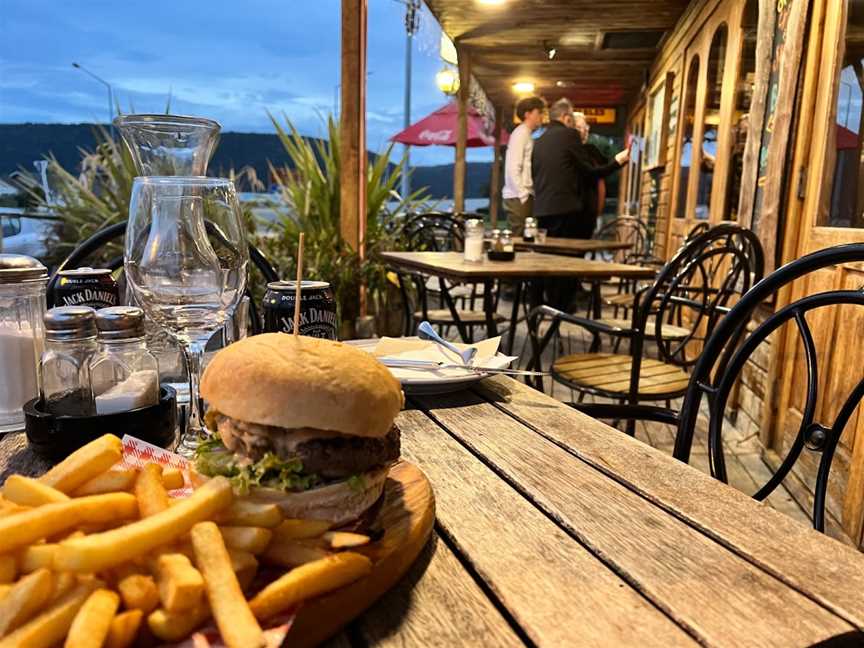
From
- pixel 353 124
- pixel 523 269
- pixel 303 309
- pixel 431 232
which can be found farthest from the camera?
pixel 431 232

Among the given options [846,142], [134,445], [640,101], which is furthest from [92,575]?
[640,101]

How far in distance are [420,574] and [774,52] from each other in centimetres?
→ 367

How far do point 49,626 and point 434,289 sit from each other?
14.4 feet

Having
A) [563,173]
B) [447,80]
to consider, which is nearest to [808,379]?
[563,173]

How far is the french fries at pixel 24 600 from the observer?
1.44 ft

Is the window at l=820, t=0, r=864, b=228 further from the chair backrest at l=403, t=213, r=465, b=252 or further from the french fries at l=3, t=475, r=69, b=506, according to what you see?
the chair backrest at l=403, t=213, r=465, b=252

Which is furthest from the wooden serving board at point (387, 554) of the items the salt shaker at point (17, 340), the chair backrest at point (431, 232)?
the chair backrest at point (431, 232)

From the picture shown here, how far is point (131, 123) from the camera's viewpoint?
1.04 m

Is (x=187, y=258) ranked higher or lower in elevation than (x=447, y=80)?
lower

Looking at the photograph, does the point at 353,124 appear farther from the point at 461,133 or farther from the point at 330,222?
→ the point at 461,133

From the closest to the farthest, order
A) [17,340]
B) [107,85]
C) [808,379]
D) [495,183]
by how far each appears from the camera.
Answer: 1. [17,340]
2. [808,379]
3. [107,85]
4. [495,183]

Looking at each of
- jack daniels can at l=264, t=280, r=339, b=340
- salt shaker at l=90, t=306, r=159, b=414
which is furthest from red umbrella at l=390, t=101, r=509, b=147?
salt shaker at l=90, t=306, r=159, b=414

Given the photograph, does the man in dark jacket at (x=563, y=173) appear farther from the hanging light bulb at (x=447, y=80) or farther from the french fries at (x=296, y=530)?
the french fries at (x=296, y=530)

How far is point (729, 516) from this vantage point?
74 cm
